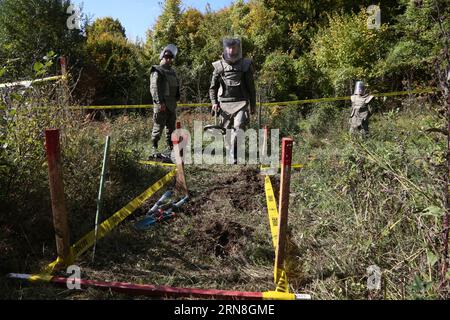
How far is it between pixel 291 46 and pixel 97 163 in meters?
11.1

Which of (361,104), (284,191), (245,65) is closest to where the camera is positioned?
(284,191)

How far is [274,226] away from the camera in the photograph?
13.7 feet

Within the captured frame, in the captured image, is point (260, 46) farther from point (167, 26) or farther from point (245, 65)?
point (245, 65)

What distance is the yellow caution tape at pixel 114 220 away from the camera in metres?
3.69

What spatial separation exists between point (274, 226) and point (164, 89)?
12.8 ft

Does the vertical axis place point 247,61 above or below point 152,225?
above

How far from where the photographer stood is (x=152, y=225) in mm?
4445

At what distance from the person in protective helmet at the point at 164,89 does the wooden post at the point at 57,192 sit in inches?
148

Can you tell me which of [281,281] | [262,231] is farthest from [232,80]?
[281,281]
